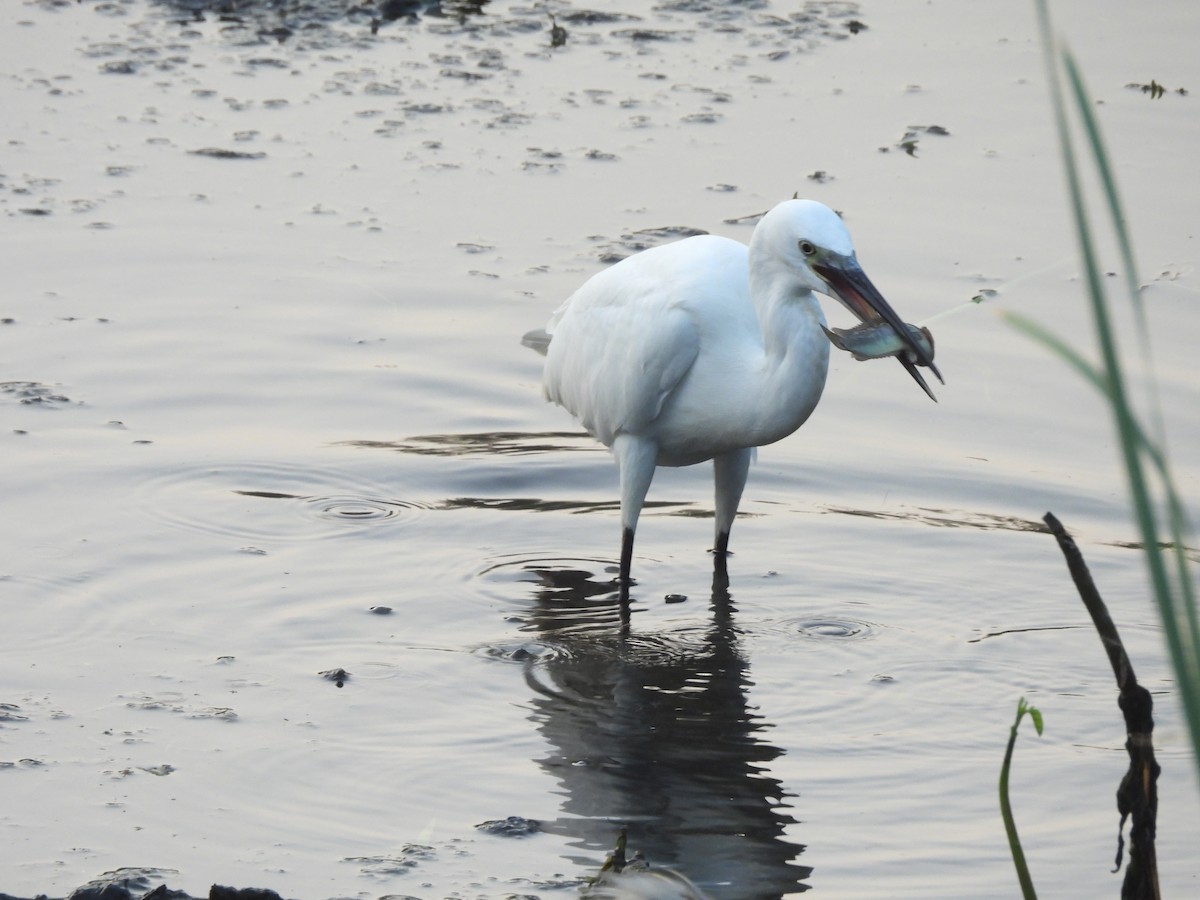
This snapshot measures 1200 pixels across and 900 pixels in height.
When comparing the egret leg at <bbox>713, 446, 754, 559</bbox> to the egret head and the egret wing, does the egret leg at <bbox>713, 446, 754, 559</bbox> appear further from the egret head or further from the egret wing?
the egret head

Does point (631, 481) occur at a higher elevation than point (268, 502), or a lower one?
higher

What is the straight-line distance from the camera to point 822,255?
4.62 metres

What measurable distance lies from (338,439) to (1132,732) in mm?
4752

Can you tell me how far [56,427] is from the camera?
6457 millimetres

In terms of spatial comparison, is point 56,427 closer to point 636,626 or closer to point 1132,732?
point 636,626

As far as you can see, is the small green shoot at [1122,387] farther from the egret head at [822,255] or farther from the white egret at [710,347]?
the egret head at [822,255]

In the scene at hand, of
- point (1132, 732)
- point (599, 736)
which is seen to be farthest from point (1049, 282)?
point (1132, 732)

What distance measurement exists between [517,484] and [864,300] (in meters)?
2.21

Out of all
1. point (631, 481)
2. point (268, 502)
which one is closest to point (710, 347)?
point (631, 481)

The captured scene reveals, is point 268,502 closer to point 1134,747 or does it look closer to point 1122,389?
point 1134,747

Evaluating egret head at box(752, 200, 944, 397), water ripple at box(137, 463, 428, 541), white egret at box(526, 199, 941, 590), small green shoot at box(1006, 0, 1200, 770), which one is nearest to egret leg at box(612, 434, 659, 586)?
white egret at box(526, 199, 941, 590)

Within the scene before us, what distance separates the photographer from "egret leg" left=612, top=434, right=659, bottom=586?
5582 millimetres

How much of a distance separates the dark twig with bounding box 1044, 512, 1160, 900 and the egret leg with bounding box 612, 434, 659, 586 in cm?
331

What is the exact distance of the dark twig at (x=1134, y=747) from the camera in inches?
81.7
